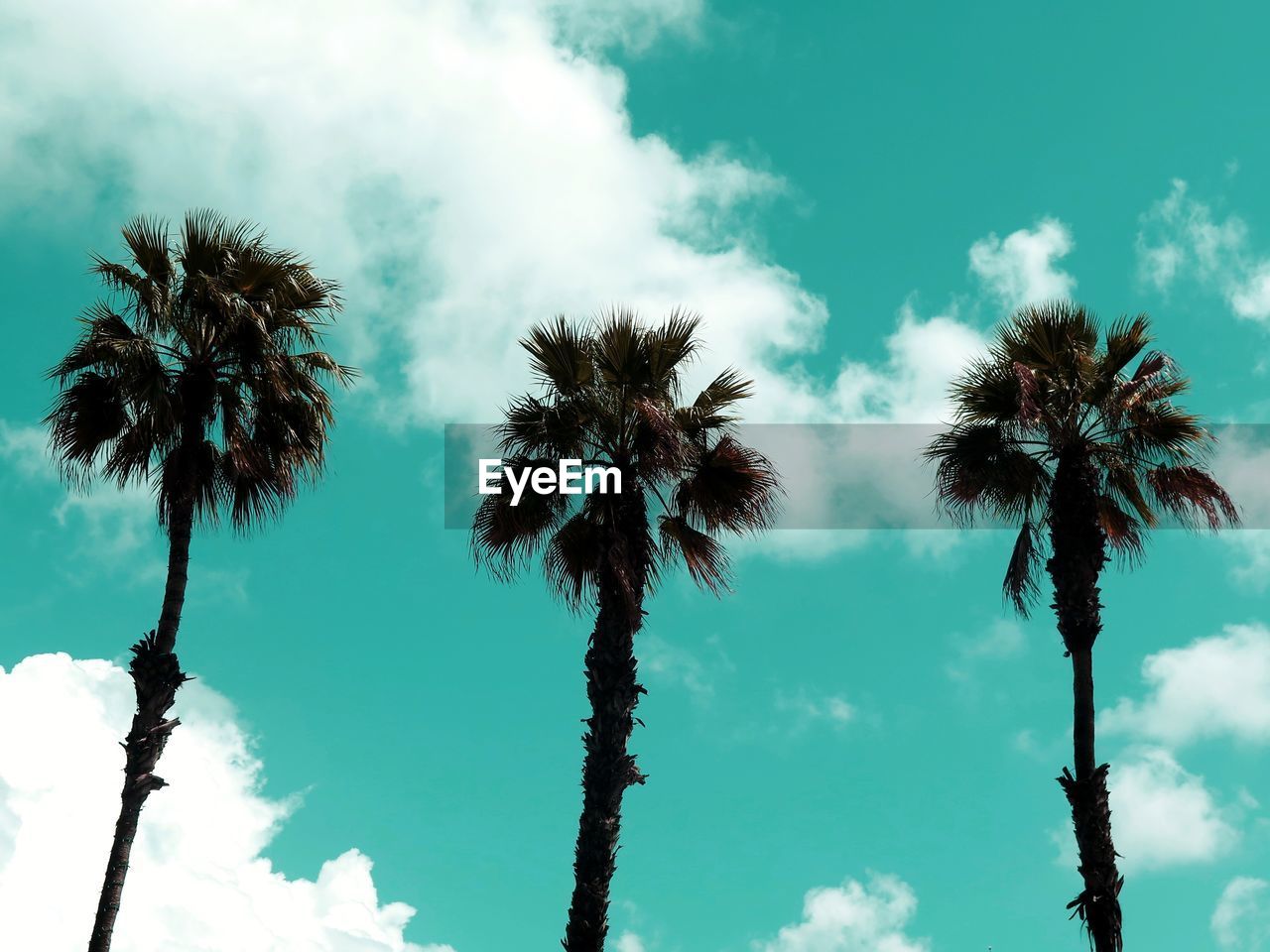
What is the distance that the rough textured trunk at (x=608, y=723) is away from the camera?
62.6 feet

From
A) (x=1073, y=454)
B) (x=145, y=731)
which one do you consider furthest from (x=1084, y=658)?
(x=145, y=731)

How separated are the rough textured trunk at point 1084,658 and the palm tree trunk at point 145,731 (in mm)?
12259

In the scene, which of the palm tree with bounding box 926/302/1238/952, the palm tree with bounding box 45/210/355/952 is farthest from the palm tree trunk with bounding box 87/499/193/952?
the palm tree with bounding box 926/302/1238/952

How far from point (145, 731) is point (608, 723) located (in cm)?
611

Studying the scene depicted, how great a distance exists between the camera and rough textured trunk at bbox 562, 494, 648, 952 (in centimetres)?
1908

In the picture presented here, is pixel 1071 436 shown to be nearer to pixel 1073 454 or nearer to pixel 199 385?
pixel 1073 454

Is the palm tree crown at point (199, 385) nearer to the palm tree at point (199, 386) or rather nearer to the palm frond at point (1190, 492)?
the palm tree at point (199, 386)

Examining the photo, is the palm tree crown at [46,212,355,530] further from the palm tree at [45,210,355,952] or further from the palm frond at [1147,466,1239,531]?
the palm frond at [1147,466,1239,531]

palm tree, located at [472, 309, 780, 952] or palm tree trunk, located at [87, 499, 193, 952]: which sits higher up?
palm tree, located at [472, 309, 780, 952]

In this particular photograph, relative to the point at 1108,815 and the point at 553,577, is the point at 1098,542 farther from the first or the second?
the point at 553,577

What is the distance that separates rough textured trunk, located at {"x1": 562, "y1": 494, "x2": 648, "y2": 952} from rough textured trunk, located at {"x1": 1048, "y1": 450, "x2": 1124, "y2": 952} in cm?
610

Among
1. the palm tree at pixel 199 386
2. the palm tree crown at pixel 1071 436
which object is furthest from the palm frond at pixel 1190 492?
the palm tree at pixel 199 386

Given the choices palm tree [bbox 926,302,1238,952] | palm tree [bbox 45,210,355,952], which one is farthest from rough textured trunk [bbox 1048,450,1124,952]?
palm tree [bbox 45,210,355,952]

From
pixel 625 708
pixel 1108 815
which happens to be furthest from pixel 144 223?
pixel 1108 815
